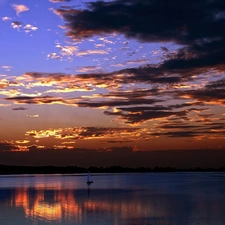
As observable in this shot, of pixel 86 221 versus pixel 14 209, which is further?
pixel 14 209

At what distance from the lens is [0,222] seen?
118 feet

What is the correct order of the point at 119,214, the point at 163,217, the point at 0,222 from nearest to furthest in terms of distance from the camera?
the point at 0,222 < the point at 163,217 < the point at 119,214

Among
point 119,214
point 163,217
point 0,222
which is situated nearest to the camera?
point 0,222

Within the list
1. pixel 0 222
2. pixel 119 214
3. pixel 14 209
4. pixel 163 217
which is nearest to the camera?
pixel 0 222

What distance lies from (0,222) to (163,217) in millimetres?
14773

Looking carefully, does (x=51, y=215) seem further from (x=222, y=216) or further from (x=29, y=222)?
(x=222, y=216)

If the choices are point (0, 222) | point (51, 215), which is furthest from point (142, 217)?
point (0, 222)

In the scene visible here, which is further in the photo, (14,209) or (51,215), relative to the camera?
(14,209)

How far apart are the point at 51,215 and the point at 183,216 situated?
506 inches

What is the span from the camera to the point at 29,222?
36344mm

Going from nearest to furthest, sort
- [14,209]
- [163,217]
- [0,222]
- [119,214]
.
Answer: [0,222] → [163,217] → [119,214] → [14,209]

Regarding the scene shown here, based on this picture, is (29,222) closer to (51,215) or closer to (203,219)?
(51,215)

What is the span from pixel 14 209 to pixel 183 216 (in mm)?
19175

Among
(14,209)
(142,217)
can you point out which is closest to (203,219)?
(142,217)
